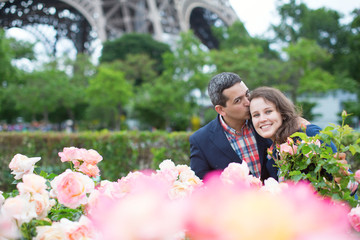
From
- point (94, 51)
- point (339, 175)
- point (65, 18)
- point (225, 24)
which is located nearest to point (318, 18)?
point (225, 24)

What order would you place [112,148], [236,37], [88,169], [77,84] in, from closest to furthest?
1. [88,169]
2. [112,148]
3. [236,37]
4. [77,84]

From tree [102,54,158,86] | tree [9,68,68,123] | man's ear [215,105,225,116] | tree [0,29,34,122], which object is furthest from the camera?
tree [102,54,158,86]

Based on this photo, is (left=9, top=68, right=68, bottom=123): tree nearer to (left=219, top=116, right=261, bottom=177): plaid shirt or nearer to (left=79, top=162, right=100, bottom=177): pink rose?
(left=219, top=116, right=261, bottom=177): plaid shirt

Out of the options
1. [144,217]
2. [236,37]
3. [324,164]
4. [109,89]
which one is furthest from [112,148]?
[236,37]

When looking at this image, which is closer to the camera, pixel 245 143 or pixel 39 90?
pixel 245 143

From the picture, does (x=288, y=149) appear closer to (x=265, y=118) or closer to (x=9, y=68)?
(x=265, y=118)

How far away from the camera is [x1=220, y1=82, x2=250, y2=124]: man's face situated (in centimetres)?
261

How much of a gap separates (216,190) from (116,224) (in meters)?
0.18

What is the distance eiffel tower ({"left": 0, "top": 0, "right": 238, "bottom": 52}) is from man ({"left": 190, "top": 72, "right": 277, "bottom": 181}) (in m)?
30.4

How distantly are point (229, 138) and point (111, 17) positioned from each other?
118 feet

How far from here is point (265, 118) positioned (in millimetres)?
2301

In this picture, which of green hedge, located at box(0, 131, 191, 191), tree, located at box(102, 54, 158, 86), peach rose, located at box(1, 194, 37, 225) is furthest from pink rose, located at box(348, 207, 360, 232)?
tree, located at box(102, 54, 158, 86)

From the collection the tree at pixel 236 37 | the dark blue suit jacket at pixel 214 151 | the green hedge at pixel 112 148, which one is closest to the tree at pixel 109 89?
the tree at pixel 236 37

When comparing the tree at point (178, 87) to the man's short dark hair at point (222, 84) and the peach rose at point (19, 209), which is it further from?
the peach rose at point (19, 209)
